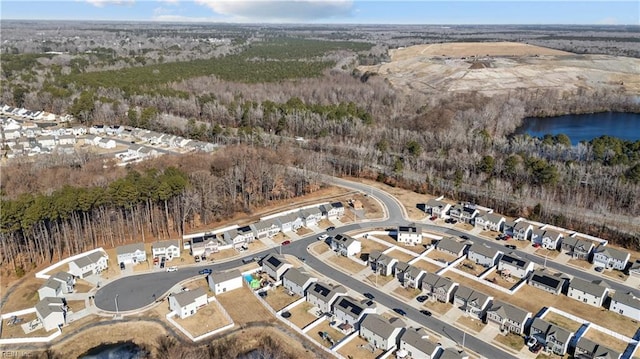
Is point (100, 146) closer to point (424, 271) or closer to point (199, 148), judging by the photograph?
point (199, 148)

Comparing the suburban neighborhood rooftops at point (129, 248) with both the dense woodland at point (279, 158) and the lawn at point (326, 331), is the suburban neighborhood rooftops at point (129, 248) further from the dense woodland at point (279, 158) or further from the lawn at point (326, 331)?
the lawn at point (326, 331)

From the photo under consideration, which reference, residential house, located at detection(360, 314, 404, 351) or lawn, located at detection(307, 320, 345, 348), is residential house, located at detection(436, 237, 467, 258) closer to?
residential house, located at detection(360, 314, 404, 351)

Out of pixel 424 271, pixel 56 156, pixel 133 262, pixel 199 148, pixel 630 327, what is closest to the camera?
pixel 630 327

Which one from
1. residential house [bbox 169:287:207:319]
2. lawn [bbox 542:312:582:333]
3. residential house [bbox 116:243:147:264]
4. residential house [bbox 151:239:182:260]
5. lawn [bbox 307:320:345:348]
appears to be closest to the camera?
lawn [bbox 307:320:345:348]

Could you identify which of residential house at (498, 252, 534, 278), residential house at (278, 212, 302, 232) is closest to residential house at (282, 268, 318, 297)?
residential house at (278, 212, 302, 232)

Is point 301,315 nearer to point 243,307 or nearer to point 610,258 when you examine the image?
point 243,307

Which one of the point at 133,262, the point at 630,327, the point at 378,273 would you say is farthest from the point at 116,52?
the point at 630,327
